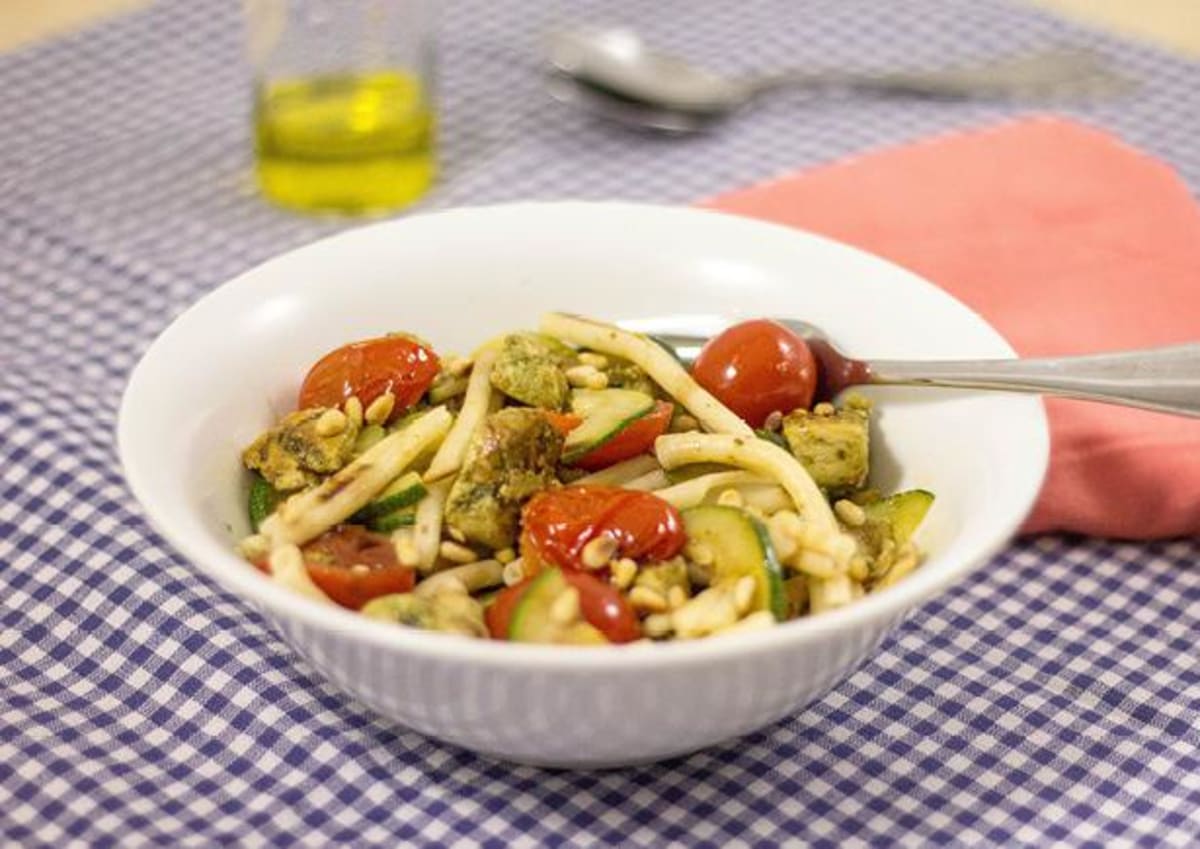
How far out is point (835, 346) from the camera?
152 cm

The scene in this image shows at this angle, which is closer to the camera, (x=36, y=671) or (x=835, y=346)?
(x=36, y=671)

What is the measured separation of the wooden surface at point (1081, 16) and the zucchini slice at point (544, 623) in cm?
169

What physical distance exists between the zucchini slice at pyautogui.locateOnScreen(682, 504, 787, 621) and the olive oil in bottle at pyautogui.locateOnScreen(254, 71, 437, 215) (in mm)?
997

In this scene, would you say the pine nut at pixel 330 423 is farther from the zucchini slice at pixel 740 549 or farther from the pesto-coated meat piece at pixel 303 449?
the zucchini slice at pixel 740 549

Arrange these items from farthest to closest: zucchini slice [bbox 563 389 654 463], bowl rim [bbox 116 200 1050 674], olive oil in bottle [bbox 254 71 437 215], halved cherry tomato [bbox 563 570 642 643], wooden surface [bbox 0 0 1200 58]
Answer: wooden surface [bbox 0 0 1200 58], olive oil in bottle [bbox 254 71 437 215], zucchini slice [bbox 563 389 654 463], halved cherry tomato [bbox 563 570 642 643], bowl rim [bbox 116 200 1050 674]

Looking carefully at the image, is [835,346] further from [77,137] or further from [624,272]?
[77,137]

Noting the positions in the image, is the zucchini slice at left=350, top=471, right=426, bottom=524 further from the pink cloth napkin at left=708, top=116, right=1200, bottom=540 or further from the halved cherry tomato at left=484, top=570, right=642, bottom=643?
the pink cloth napkin at left=708, top=116, right=1200, bottom=540

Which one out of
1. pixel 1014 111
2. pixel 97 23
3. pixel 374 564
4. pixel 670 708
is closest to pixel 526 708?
pixel 670 708

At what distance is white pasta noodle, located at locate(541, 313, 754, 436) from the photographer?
1415mm

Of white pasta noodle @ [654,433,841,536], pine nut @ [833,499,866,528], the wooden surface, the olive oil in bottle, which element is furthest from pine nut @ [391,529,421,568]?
the wooden surface

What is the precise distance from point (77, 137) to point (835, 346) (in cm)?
121

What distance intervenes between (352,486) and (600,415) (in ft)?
0.67

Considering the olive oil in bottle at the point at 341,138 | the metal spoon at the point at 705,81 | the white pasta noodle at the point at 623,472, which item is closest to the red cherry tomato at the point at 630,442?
the white pasta noodle at the point at 623,472

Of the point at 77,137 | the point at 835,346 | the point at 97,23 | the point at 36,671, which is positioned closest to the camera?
the point at 36,671
